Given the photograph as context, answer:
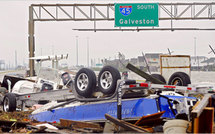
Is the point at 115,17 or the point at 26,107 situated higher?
the point at 115,17

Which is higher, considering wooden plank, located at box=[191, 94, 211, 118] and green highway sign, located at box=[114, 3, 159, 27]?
green highway sign, located at box=[114, 3, 159, 27]

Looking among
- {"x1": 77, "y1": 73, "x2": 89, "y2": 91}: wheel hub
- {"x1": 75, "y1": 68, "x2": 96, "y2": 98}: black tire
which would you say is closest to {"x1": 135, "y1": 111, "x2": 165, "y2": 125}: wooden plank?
{"x1": 75, "y1": 68, "x2": 96, "y2": 98}: black tire

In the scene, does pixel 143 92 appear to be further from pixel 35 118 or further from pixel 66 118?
pixel 35 118

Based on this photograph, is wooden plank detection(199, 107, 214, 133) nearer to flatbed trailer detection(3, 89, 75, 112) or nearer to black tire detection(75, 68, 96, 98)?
black tire detection(75, 68, 96, 98)

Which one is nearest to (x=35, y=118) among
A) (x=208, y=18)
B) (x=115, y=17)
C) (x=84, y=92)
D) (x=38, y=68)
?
(x=84, y=92)

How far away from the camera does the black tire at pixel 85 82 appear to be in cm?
865

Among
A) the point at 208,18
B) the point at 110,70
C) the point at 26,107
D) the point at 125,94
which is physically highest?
the point at 208,18

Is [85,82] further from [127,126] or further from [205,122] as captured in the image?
[205,122]

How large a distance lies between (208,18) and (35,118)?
15.6m

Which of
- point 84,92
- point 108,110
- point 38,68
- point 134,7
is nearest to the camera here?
point 108,110

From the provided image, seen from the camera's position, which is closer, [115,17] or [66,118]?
[66,118]

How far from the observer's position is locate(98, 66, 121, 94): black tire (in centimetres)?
817

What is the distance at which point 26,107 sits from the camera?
13.1 m

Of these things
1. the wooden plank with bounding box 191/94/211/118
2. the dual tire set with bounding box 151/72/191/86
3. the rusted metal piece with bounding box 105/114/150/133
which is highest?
the dual tire set with bounding box 151/72/191/86
